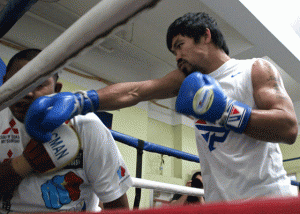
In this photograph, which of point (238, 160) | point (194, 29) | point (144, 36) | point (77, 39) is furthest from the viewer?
point (144, 36)

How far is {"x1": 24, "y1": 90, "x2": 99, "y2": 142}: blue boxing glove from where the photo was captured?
77 centimetres

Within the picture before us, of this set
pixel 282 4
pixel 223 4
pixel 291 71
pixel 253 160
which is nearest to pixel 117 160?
pixel 253 160

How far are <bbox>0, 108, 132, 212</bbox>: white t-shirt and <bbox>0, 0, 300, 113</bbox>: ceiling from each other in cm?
189

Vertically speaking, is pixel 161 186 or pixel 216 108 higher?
pixel 216 108

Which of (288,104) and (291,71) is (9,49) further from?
(291,71)

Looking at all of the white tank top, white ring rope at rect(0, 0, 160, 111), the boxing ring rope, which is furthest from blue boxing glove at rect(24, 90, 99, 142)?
the boxing ring rope

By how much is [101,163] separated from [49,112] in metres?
0.31

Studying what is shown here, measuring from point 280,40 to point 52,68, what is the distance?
3.44m

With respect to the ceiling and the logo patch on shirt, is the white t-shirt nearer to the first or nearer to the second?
the logo patch on shirt

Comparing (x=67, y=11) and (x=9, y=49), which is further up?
(x=67, y=11)

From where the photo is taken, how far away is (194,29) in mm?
1166

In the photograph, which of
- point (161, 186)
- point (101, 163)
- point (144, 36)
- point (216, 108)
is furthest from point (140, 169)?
point (144, 36)

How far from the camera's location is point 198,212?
189mm

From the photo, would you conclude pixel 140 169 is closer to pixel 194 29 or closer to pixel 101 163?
pixel 101 163
